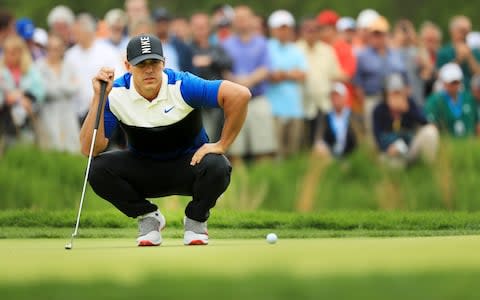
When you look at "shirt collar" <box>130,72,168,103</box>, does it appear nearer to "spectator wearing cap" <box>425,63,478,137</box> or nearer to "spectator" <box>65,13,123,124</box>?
"spectator" <box>65,13,123,124</box>

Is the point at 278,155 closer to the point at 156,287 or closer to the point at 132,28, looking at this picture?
the point at 132,28

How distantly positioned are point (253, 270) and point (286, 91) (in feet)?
28.3

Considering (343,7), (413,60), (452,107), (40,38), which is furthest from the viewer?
(343,7)

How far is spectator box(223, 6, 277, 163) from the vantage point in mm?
13812

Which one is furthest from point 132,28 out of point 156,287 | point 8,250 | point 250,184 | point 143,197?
point 156,287

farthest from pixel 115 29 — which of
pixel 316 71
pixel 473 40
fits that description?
pixel 473 40

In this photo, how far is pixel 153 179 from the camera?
8.14 metres

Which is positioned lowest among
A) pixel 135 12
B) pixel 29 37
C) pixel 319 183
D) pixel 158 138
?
pixel 319 183

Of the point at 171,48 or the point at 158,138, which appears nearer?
the point at 158,138

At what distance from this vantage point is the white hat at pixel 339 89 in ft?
47.0

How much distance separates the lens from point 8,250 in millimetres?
7199

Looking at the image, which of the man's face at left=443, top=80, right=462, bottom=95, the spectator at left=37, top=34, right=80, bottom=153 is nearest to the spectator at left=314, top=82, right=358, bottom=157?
the man's face at left=443, top=80, right=462, bottom=95

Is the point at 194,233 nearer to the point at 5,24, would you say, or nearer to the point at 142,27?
the point at 142,27

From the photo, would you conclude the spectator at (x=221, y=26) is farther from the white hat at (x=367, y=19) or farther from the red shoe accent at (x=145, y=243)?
the red shoe accent at (x=145, y=243)
